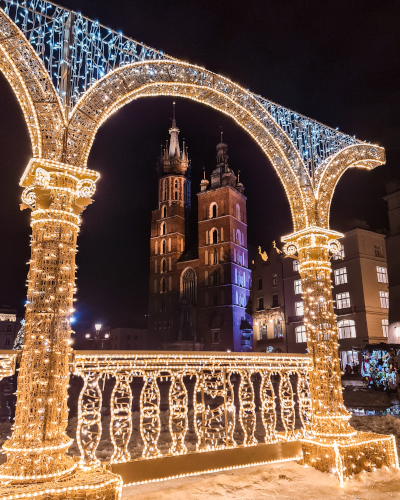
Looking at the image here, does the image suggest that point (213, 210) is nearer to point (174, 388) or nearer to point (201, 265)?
point (201, 265)

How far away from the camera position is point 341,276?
24.7 meters

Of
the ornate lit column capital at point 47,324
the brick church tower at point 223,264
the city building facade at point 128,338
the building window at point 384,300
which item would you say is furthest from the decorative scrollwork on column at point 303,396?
the city building facade at point 128,338

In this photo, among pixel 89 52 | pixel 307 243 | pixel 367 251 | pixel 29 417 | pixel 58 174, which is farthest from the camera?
pixel 367 251

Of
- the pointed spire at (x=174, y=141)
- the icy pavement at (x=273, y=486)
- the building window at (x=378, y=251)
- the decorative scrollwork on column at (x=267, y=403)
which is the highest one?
the pointed spire at (x=174, y=141)

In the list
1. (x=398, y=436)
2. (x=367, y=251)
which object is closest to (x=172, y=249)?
(x=367, y=251)

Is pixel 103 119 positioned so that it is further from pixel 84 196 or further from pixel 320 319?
pixel 320 319

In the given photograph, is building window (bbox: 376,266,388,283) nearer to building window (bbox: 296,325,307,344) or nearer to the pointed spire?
building window (bbox: 296,325,307,344)

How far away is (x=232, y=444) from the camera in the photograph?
16.3ft

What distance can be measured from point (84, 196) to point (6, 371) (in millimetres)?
1927

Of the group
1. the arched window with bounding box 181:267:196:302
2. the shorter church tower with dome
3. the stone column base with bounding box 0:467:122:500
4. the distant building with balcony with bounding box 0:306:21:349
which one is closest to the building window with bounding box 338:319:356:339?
the shorter church tower with dome

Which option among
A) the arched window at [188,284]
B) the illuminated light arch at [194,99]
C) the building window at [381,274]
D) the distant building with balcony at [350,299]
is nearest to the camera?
the illuminated light arch at [194,99]

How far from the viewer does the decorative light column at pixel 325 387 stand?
4949 millimetres

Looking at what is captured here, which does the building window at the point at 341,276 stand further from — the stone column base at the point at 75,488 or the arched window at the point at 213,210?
the arched window at the point at 213,210

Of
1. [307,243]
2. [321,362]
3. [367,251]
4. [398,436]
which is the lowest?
[398,436]
